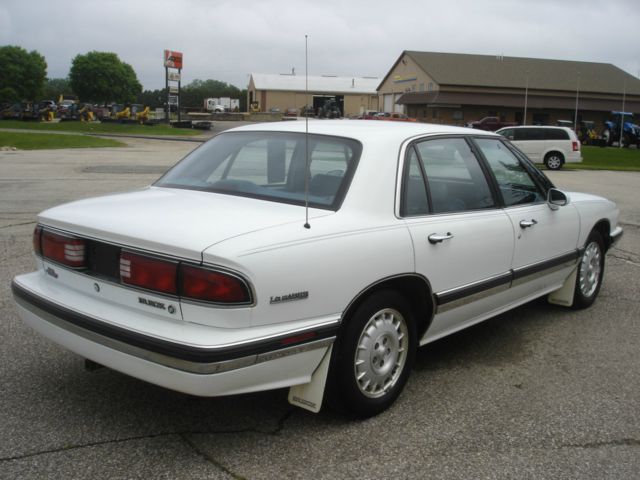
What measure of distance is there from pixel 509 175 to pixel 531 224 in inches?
16.0

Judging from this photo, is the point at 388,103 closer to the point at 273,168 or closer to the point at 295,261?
the point at 273,168

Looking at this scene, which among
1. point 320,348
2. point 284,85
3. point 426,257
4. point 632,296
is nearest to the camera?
point 320,348

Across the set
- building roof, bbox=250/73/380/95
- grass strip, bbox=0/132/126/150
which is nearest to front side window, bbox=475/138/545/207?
grass strip, bbox=0/132/126/150

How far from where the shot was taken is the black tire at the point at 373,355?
3248 mm

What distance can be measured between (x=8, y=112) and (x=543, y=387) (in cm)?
6061

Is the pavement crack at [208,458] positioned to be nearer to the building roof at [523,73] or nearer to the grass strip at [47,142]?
the grass strip at [47,142]

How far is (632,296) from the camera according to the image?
6.21 m

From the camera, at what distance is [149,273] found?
2951 millimetres

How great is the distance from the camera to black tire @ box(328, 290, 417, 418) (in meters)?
3.25

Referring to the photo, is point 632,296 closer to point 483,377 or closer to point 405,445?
point 483,377

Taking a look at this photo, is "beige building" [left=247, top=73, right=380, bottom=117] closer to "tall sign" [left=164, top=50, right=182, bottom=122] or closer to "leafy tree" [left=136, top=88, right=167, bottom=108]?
"tall sign" [left=164, top=50, right=182, bottom=122]

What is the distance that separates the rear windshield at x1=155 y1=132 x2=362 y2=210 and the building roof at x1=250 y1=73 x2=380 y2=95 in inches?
3297

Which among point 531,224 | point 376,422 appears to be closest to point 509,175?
point 531,224

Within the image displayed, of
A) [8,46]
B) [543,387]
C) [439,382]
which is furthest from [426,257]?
[8,46]
